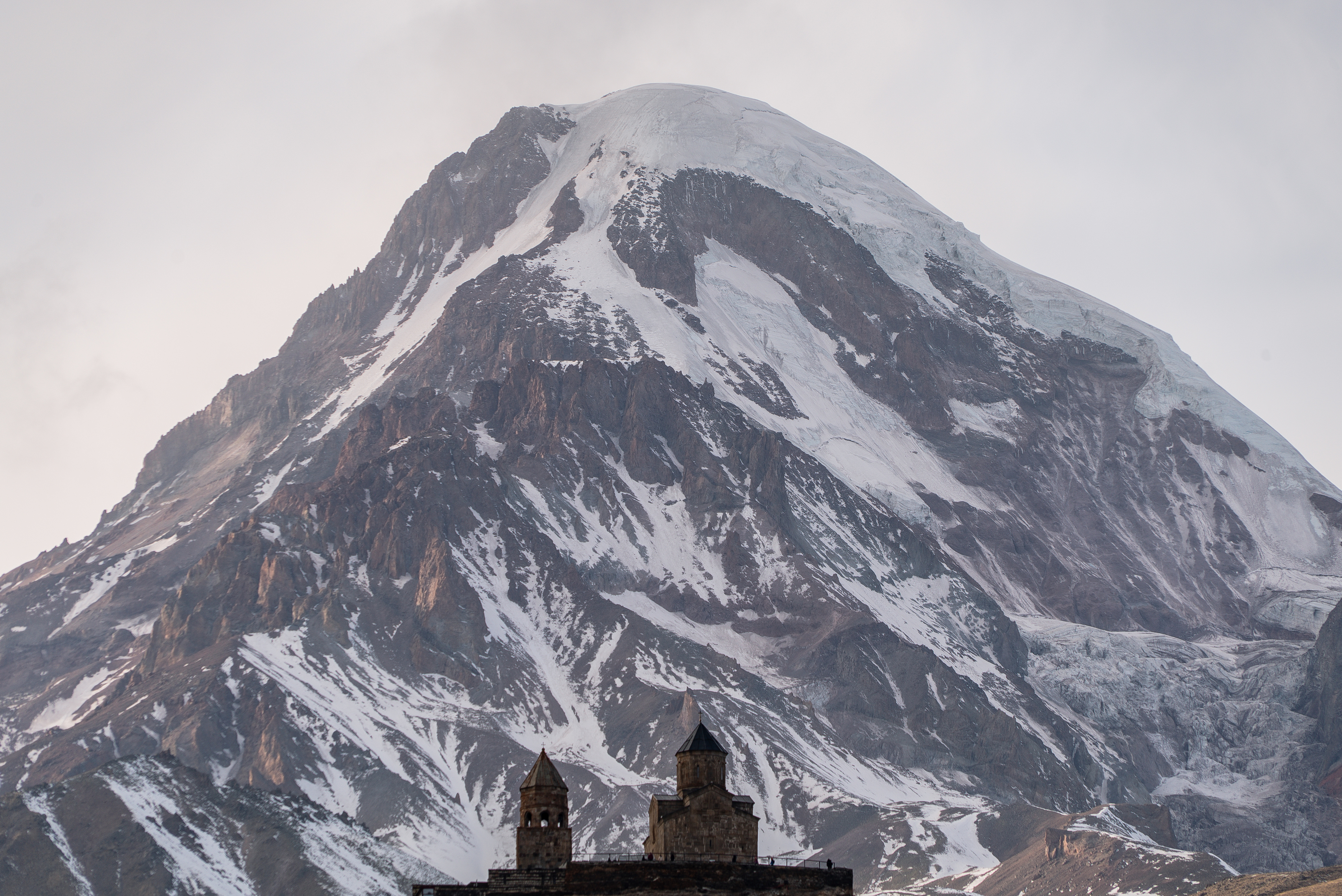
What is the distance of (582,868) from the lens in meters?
99.9

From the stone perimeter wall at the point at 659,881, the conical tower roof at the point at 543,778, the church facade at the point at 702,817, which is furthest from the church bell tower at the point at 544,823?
the church facade at the point at 702,817

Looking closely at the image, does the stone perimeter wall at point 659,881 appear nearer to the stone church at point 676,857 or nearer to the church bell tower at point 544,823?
the stone church at point 676,857

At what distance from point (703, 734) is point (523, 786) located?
19297 mm

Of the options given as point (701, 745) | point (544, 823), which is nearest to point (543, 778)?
point (544, 823)

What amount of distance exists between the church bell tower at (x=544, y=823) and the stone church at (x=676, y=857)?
0.06 metres

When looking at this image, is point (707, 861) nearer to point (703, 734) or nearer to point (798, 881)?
point (798, 881)

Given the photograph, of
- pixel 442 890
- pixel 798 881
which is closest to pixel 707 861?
pixel 798 881

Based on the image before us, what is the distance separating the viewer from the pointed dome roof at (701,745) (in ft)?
412

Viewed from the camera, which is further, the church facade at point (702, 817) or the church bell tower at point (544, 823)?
the church facade at point (702, 817)

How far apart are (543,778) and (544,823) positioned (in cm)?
274

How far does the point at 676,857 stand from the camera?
120 meters

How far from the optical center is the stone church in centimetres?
10000

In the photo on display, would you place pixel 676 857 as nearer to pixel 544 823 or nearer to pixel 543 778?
pixel 544 823

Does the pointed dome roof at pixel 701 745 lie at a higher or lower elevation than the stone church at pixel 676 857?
higher
